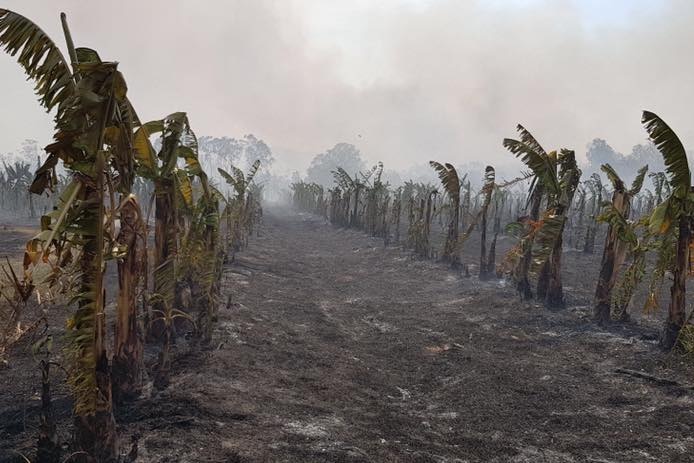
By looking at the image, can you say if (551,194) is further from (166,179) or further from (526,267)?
(166,179)

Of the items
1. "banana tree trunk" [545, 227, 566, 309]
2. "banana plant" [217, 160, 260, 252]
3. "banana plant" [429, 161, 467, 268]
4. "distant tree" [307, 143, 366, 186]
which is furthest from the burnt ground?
"distant tree" [307, 143, 366, 186]

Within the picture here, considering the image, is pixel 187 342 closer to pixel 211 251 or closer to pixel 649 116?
pixel 211 251

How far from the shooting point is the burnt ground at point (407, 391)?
457 cm

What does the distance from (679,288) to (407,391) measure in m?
4.35

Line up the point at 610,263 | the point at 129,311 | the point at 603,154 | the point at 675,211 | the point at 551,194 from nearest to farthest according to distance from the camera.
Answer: the point at 129,311
the point at 675,211
the point at 610,263
the point at 551,194
the point at 603,154

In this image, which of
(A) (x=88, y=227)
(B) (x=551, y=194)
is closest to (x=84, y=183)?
(A) (x=88, y=227)

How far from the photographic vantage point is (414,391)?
648 cm

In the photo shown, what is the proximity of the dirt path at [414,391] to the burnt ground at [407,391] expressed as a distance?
0.07 ft

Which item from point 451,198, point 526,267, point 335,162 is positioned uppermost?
point 335,162

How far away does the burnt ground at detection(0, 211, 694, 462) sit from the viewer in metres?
4.57

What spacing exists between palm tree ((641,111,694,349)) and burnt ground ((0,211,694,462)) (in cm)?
66

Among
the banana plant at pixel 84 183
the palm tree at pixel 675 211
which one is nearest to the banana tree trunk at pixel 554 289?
the palm tree at pixel 675 211

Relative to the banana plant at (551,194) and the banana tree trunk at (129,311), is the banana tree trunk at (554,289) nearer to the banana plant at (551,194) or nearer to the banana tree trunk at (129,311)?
the banana plant at (551,194)

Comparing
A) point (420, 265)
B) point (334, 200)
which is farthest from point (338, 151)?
point (420, 265)
